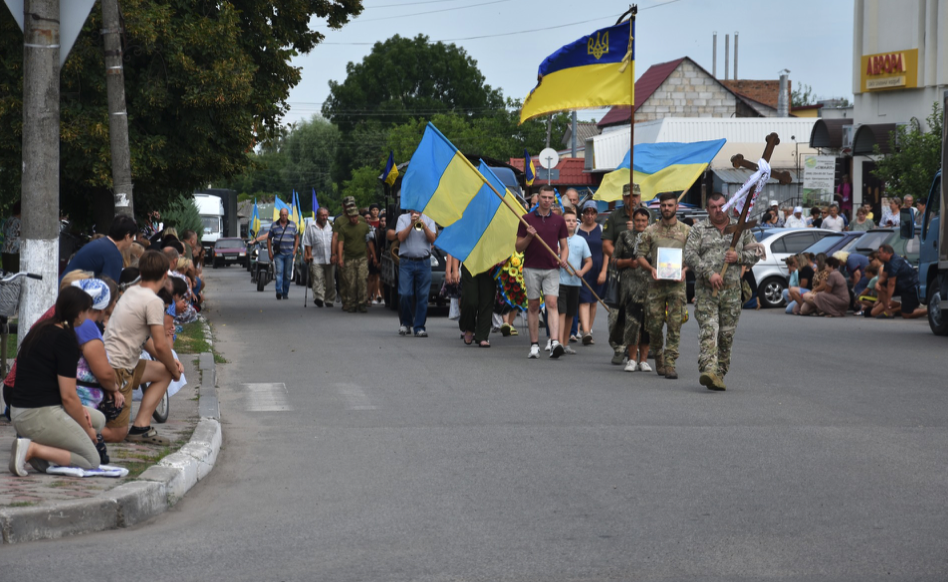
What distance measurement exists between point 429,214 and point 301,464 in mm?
7429

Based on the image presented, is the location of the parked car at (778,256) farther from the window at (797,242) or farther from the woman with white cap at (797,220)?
the woman with white cap at (797,220)

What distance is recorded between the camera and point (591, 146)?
53594 millimetres

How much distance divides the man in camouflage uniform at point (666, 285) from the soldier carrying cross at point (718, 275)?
0.58 meters

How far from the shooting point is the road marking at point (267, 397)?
10570mm

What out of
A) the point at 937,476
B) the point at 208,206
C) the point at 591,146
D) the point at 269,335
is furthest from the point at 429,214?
the point at 208,206

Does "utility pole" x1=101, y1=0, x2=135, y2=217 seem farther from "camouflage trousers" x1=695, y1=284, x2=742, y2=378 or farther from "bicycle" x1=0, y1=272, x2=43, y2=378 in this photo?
"camouflage trousers" x1=695, y1=284, x2=742, y2=378

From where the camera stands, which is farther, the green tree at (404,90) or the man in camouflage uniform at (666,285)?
the green tree at (404,90)

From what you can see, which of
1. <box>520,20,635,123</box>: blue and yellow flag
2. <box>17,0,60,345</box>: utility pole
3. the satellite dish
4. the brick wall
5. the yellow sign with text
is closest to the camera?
<box>17,0,60,345</box>: utility pole

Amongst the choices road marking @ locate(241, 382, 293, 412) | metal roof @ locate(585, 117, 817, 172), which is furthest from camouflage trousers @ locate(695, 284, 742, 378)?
metal roof @ locate(585, 117, 817, 172)

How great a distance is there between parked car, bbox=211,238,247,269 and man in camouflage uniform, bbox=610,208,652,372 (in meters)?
48.7

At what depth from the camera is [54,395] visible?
704 cm

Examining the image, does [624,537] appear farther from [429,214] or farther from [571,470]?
[429,214]

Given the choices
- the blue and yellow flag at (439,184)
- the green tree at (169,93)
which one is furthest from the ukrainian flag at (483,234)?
the green tree at (169,93)

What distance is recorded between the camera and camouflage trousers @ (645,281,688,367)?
12.4 metres
